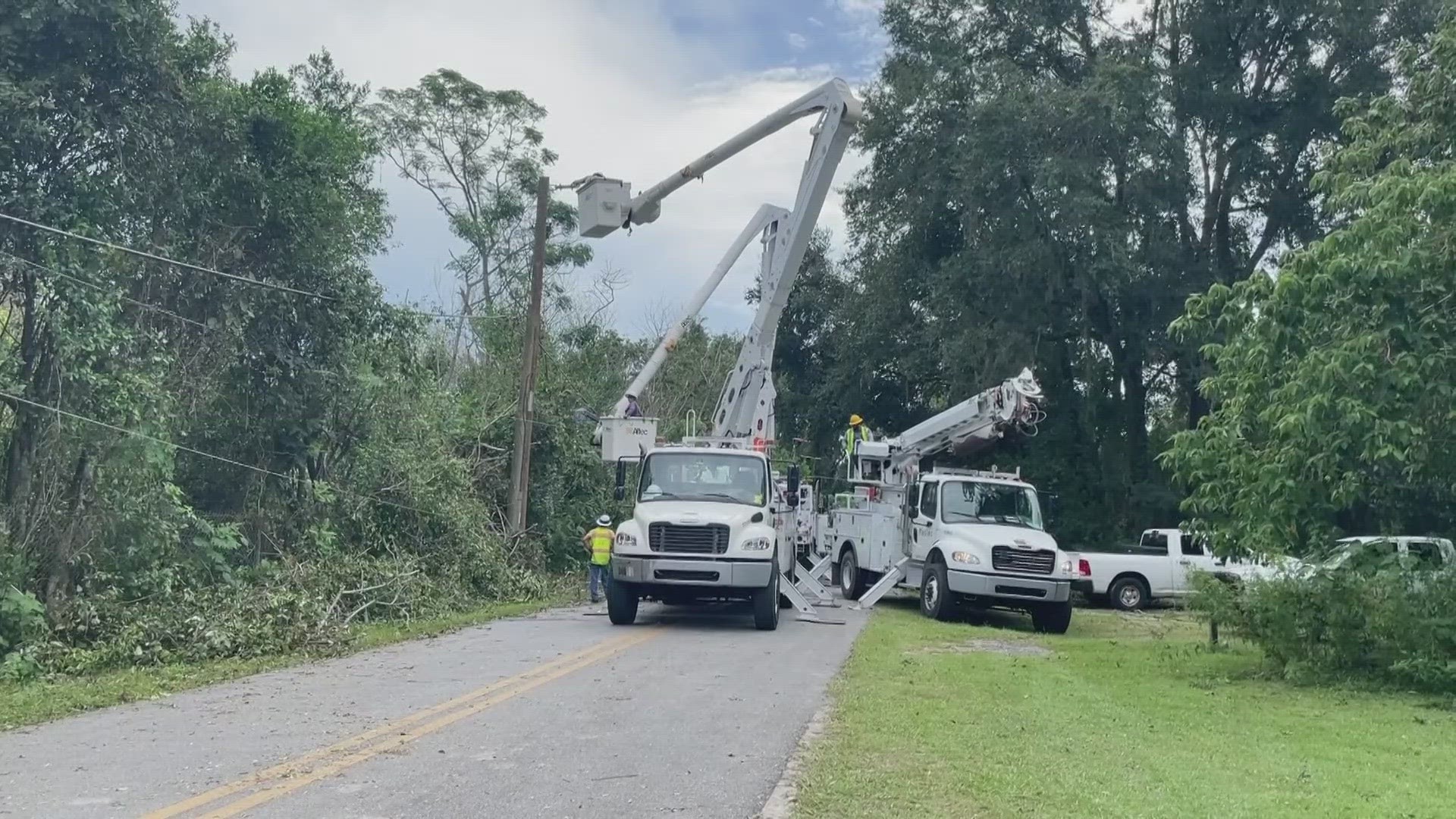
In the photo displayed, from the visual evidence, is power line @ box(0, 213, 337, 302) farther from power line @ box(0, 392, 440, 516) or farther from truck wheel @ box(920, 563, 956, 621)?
truck wheel @ box(920, 563, 956, 621)

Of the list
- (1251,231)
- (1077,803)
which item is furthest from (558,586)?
(1251,231)

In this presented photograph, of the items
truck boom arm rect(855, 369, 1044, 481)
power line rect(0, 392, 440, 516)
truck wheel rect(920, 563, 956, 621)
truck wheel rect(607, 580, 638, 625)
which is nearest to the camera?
power line rect(0, 392, 440, 516)

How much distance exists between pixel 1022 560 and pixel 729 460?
494 centimetres

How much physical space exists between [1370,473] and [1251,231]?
20.0 metres

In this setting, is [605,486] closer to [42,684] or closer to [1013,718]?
[42,684]

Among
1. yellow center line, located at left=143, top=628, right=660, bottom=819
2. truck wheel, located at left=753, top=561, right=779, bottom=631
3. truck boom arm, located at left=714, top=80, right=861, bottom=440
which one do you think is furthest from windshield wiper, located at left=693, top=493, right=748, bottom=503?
yellow center line, located at left=143, top=628, right=660, bottom=819

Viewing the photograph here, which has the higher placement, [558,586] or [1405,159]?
[1405,159]

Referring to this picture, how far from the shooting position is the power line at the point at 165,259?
565 inches

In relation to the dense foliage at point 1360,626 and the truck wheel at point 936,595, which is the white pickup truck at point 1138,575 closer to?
the truck wheel at point 936,595

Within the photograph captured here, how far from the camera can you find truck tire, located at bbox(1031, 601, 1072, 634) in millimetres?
19250

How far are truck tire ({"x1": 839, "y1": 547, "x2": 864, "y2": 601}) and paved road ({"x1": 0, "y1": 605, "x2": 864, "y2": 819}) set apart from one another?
10124 mm

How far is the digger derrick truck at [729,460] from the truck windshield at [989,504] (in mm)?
2664

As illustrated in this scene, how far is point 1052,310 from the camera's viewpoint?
30.3 metres

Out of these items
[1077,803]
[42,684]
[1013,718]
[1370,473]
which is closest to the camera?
[1077,803]
